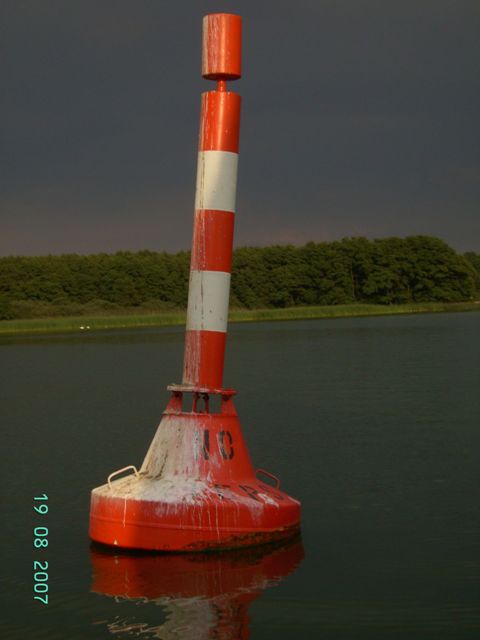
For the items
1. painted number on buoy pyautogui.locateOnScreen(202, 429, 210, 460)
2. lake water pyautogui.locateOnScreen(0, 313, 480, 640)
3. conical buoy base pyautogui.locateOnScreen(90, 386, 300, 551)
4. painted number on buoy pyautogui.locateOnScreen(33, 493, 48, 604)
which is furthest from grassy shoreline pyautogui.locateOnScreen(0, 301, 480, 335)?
painted number on buoy pyautogui.locateOnScreen(202, 429, 210, 460)

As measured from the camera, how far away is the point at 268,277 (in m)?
104

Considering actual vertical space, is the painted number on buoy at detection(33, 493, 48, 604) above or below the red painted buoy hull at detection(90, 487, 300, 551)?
below

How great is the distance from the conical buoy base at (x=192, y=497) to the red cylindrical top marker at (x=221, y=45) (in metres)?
2.11

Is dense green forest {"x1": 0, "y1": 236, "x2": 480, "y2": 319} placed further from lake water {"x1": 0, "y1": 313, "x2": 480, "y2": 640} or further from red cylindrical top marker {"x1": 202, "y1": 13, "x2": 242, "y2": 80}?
red cylindrical top marker {"x1": 202, "y1": 13, "x2": 242, "y2": 80}

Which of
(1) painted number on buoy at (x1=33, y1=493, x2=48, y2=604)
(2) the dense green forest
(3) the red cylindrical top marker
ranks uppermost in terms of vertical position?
(2) the dense green forest

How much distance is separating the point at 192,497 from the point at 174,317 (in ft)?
175

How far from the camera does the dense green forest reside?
89.9 meters

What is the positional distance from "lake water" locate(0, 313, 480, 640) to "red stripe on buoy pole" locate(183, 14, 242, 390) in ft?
4.37

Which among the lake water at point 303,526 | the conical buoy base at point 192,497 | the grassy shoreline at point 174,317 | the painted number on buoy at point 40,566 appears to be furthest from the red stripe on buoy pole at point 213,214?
the grassy shoreline at point 174,317

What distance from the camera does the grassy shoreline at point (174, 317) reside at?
63019 mm

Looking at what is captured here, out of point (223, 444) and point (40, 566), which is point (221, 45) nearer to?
point (223, 444)

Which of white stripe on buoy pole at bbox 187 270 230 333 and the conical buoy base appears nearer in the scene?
the conical buoy base

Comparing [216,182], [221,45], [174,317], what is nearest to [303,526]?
[216,182]

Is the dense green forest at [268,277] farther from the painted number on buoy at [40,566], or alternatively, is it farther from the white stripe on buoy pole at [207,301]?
the white stripe on buoy pole at [207,301]
